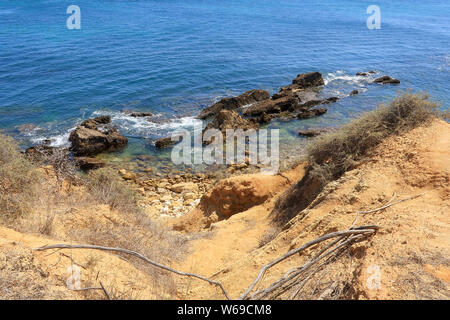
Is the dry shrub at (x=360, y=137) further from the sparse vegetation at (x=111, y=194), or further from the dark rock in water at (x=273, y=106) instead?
the dark rock in water at (x=273, y=106)

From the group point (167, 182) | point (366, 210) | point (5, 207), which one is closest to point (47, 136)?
point (167, 182)

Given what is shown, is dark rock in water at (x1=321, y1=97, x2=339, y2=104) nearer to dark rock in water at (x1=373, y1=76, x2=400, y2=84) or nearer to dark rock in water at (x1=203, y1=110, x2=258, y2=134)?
dark rock in water at (x1=373, y1=76, x2=400, y2=84)

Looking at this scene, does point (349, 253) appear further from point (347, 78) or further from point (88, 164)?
point (347, 78)

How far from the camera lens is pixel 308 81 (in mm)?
23953

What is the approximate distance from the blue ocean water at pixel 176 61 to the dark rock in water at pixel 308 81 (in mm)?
1430

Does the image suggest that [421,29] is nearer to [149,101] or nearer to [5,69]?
[149,101]

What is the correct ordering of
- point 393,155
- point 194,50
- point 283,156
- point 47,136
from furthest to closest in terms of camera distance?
point 194,50
point 47,136
point 283,156
point 393,155

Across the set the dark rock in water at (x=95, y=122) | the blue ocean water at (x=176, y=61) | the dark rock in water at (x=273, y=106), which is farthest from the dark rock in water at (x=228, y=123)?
the dark rock in water at (x=95, y=122)

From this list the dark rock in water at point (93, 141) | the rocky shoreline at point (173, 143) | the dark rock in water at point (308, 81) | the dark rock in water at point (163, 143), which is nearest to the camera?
the rocky shoreline at point (173, 143)

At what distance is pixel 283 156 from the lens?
1447 cm

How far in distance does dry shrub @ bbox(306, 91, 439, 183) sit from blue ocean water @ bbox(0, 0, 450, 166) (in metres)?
9.70

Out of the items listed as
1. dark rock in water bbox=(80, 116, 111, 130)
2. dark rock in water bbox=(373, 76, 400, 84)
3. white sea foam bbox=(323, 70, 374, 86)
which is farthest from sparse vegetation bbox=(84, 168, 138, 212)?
dark rock in water bbox=(373, 76, 400, 84)

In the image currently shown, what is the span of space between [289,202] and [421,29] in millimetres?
53105

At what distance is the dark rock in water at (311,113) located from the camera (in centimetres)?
1895
